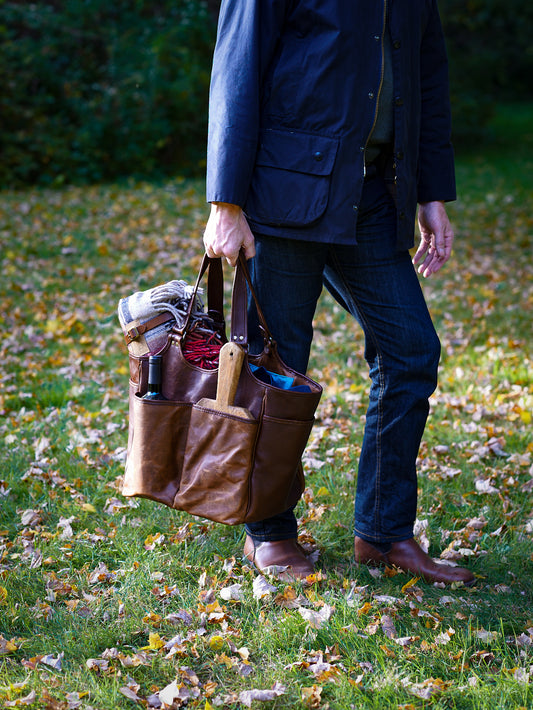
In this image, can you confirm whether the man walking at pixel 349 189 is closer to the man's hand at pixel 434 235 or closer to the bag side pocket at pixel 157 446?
the man's hand at pixel 434 235

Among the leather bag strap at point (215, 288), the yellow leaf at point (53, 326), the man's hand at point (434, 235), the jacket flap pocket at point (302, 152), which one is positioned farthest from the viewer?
the yellow leaf at point (53, 326)

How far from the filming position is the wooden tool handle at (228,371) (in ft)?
7.06

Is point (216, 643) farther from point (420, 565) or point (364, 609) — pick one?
point (420, 565)

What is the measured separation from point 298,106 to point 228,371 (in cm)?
79

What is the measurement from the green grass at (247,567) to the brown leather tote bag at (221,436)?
421 mm

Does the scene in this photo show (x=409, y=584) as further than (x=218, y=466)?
Yes

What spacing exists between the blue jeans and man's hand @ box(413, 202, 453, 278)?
26 cm

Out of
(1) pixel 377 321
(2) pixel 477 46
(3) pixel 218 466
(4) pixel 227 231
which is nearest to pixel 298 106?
(4) pixel 227 231

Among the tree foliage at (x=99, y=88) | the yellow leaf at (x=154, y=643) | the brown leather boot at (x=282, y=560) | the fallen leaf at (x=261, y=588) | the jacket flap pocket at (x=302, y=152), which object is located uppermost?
the tree foliage at (x=99, y=88)

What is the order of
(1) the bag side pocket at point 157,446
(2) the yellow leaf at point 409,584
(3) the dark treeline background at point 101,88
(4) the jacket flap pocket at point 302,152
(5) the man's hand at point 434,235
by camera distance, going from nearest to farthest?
(4) the jacket flap pocket at point 302,152 < (1) the bag side pocket at point 157,446 < (2) the yellow leaf at point 409,584 < (5) the man's hand at point 434,235 < (3) the dark treeline background at point 101,88

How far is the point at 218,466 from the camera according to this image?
2.20 meters

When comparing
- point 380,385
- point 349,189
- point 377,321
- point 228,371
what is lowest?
point 380,385

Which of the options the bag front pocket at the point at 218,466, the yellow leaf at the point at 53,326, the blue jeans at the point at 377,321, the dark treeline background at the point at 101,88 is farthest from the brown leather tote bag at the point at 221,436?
the dark treeline background at the point at 101,88

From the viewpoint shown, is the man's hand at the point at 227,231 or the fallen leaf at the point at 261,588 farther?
the fallen leaf at the point at 261,588
